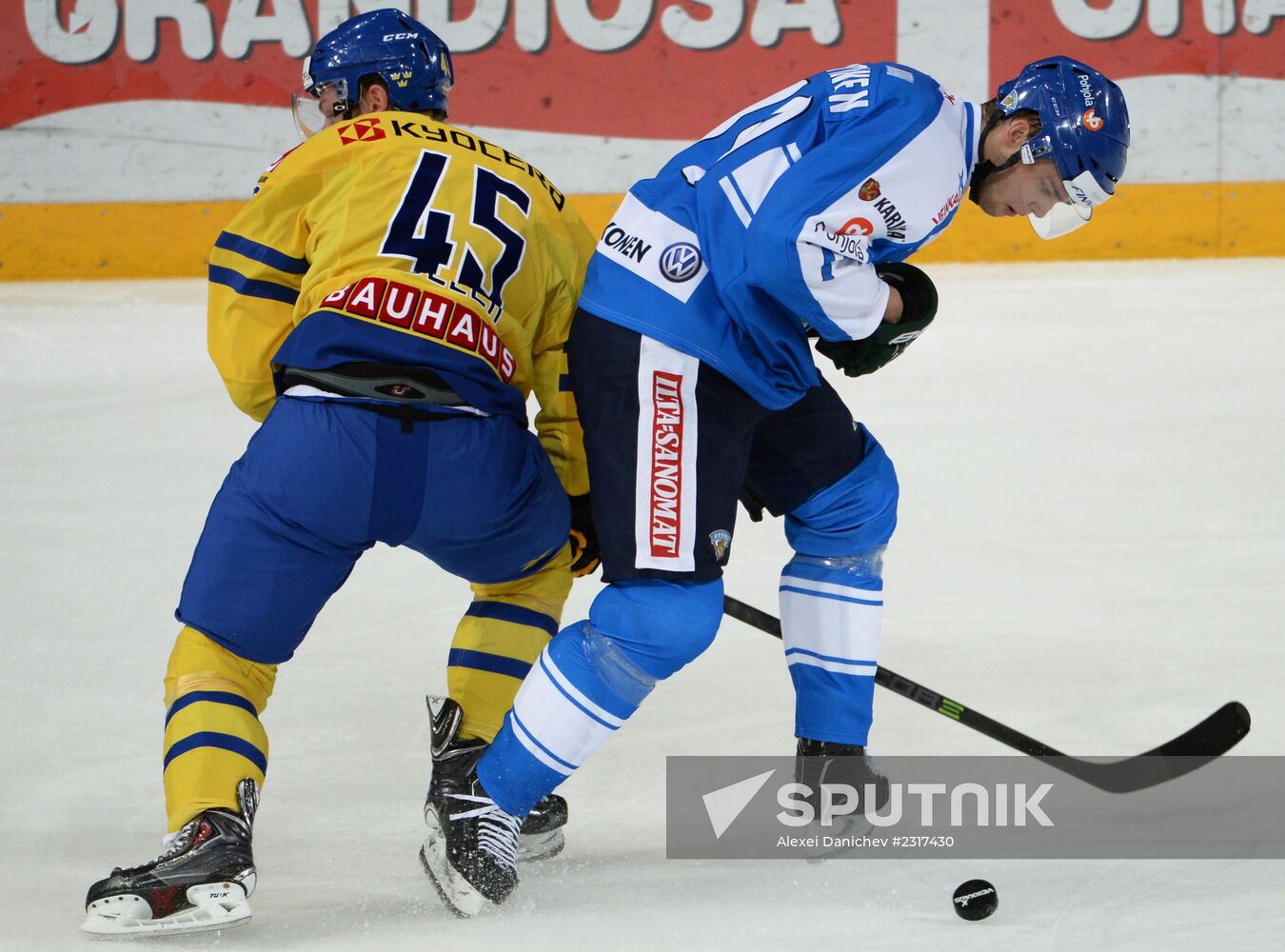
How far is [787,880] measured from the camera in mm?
2121

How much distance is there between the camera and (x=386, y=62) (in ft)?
7.73

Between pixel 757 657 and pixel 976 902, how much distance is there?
1159 millimetres

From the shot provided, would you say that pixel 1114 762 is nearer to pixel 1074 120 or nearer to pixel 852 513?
pixel 852 513

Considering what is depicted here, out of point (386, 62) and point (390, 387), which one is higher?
point (386, 62)

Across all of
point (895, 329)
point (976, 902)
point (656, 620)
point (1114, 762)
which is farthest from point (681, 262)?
point (1114, 762)

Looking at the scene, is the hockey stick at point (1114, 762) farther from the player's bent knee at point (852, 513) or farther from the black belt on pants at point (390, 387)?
the black belt on pants at point (390, 387)

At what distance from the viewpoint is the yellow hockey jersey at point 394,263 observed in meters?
2.02

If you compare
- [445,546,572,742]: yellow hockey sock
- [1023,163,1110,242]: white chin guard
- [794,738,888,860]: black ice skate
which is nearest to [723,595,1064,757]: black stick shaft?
[794,738,888,860]: black ice skate

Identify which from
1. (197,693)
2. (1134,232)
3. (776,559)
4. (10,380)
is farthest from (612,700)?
(1134,232)

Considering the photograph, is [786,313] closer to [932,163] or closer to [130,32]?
[932,163]

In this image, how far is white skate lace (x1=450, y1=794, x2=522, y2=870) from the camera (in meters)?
2.02

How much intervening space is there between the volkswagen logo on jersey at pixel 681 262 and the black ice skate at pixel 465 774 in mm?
650

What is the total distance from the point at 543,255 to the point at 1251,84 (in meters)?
6.11

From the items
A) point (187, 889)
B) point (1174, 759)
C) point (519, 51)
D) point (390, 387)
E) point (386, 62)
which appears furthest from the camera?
point (519, 51)
